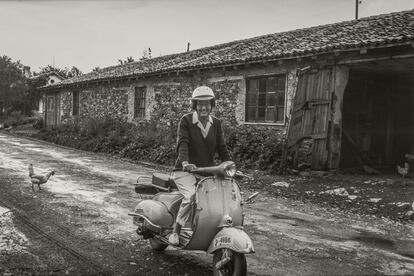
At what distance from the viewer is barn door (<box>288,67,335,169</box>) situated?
11234 mm

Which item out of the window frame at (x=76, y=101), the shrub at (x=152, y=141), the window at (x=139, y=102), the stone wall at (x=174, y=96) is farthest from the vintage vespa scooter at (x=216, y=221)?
the window frame at (x=76, y=101)

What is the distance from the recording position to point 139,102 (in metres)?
20.2

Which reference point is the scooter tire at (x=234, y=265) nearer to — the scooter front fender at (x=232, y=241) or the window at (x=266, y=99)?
the scooter front fender at (x=232, y=241)

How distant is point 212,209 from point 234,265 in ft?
1.71

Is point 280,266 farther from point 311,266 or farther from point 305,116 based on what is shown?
point 305,116

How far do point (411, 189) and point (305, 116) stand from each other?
3536 mm

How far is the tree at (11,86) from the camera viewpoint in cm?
4044

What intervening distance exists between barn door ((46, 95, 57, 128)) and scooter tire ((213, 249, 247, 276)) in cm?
2743

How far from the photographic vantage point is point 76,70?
194 feet

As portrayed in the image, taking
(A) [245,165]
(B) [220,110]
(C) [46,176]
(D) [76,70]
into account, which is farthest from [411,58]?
(D) [76,70]

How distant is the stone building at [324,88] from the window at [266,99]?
3 centimetres

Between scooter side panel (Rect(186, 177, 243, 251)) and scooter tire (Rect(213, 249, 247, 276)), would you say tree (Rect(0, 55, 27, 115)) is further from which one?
scooter tire (Rect(213, 249, 247, 276))

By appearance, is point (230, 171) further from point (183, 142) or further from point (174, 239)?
point (174, 239)

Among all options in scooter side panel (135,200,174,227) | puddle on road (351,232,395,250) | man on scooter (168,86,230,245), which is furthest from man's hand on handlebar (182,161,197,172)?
puddle on road (351,232,395,250)
